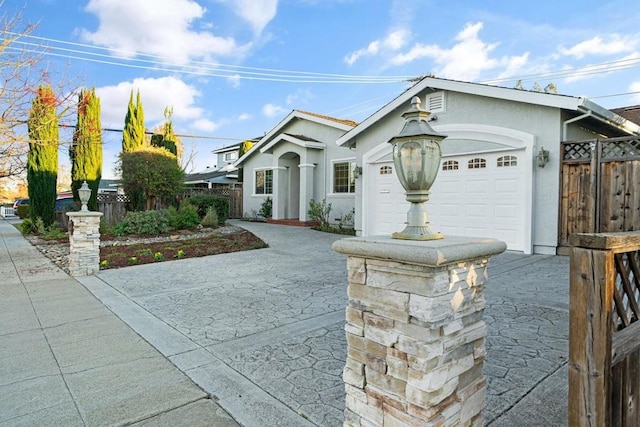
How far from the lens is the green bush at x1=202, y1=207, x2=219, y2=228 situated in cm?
1480

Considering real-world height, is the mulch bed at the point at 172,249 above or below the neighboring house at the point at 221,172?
below

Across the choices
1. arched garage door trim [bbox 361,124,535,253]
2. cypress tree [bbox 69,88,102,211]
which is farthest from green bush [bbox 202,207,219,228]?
arched garage door trim [bbox 361,124,535,253]

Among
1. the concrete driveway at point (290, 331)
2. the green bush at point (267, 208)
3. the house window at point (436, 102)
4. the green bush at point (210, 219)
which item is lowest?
the concrete driveway at point (290, 331)

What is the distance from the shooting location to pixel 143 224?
12.7 meters

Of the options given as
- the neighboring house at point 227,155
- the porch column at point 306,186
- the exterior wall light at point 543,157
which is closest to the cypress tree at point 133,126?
the porch column at point 306,186

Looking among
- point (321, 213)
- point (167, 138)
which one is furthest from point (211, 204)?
point (167, 138)

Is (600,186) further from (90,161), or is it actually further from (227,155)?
(227,155)

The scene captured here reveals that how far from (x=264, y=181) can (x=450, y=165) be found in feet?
34.3

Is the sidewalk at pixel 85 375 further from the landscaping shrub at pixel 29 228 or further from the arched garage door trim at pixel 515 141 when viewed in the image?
the landscaping shrub at pixel 29 228

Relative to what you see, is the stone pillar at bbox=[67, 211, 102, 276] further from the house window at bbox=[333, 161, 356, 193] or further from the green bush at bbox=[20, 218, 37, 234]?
the green bush at bbox=[20, 218, 37, 234]

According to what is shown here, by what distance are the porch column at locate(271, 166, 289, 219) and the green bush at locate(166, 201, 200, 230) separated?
3.52m

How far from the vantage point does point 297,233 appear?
13047 millimetres

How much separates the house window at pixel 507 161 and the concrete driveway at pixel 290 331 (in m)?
2.18

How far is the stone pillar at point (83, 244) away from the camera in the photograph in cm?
714
